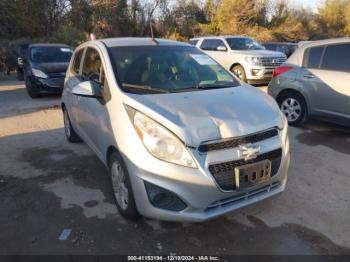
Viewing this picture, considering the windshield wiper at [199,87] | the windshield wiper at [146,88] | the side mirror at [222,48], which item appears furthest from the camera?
the side mirror at [222,48]

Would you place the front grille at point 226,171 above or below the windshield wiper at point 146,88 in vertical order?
below

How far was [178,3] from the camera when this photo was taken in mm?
30031

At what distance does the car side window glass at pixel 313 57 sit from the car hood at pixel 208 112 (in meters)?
2.95

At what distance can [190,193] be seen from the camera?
262cm

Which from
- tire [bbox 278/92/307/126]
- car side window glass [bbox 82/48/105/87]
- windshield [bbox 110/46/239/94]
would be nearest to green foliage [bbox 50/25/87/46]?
tire [bbox 278/92/307/126]

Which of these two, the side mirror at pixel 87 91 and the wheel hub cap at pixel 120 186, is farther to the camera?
the side mirror at pixel 87 91

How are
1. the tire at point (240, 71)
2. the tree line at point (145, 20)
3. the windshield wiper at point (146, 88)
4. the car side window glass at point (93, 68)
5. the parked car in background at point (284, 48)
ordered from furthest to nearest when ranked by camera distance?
1. the tree line at point (145, 20)
2. the parked car in background at point (284, 48)
3. the tire at point (240, 71)
4. the car side window glass at point (93, 68)
5. the windshield wiper at point (146, 88)

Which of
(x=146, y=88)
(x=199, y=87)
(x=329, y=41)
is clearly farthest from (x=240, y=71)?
(x=146, y=88)

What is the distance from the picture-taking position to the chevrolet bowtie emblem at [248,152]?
2719 mm

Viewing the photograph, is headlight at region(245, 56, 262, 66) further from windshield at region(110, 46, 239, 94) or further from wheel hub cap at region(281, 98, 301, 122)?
windshield at region(110, 46, 239, 94)

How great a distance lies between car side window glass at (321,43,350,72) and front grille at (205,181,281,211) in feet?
11.0

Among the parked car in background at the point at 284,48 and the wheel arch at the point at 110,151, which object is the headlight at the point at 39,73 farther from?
the parked car in background at the point at 284,48

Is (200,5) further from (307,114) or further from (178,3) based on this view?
(307,114)

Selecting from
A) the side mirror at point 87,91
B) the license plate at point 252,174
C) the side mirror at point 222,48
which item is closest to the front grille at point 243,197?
the license plate at point 252,174
